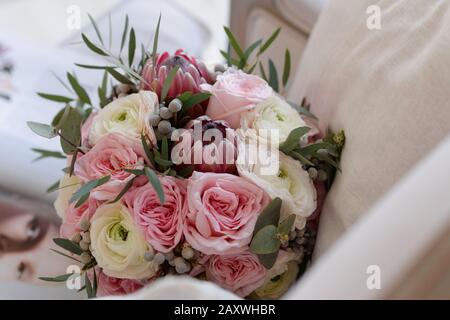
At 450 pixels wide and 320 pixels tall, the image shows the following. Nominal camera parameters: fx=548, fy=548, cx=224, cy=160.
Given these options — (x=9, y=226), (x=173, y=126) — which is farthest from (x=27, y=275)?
(x=173, y=126)

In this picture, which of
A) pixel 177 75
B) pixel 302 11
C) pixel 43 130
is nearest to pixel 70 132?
pixel 43 130

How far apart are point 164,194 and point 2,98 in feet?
1.94

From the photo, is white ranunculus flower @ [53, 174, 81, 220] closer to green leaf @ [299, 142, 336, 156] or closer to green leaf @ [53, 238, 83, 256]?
green leaf @ [53, 238, 83, 256]

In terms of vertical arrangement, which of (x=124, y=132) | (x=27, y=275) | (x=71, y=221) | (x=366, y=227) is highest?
(x=366, y=227)

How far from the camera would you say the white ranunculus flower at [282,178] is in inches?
20.3

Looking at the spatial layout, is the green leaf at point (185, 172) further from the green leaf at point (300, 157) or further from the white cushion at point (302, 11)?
the white cushion at point (302, 11)

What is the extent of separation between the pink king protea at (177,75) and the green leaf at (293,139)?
0.33 feet

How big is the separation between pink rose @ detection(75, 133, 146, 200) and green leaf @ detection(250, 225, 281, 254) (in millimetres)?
129

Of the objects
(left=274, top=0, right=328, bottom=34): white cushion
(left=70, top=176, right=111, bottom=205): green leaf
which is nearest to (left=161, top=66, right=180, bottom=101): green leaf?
(left=70, top=176, right=111, bottom=205): green leaf

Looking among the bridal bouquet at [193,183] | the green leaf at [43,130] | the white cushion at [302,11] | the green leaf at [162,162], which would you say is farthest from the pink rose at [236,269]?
the white cushion at [302,11]

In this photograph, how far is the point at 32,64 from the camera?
1.07 metres

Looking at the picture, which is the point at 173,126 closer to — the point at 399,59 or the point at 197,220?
the point at 197,220

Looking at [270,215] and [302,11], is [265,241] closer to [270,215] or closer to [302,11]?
[270,215]

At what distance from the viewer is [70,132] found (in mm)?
591
